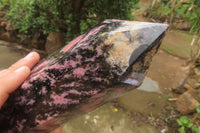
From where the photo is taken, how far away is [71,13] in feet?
9.04

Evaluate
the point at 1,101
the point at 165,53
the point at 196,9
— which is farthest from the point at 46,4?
the point at 165,53

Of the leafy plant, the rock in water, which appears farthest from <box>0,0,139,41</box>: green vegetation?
the leafy plant

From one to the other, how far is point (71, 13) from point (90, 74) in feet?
7.69

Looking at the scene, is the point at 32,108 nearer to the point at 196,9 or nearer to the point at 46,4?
the point at 46,4

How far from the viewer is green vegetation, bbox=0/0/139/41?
2541mm

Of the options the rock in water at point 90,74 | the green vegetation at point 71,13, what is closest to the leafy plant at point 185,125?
the green vegetation at point 71,13

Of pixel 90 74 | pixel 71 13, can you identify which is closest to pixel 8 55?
pixel 71 13

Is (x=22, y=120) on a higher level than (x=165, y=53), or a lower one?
higher

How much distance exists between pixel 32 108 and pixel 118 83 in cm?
54

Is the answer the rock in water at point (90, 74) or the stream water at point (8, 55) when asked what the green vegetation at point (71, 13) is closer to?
the stream water at point (8, 55)

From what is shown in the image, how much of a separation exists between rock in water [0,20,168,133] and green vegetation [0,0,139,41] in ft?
6.05

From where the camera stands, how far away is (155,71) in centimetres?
468

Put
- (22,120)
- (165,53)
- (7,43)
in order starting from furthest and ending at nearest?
(165,53)
(7,43)
(22,120)

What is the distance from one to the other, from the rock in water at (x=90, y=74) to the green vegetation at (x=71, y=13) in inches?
72.6
